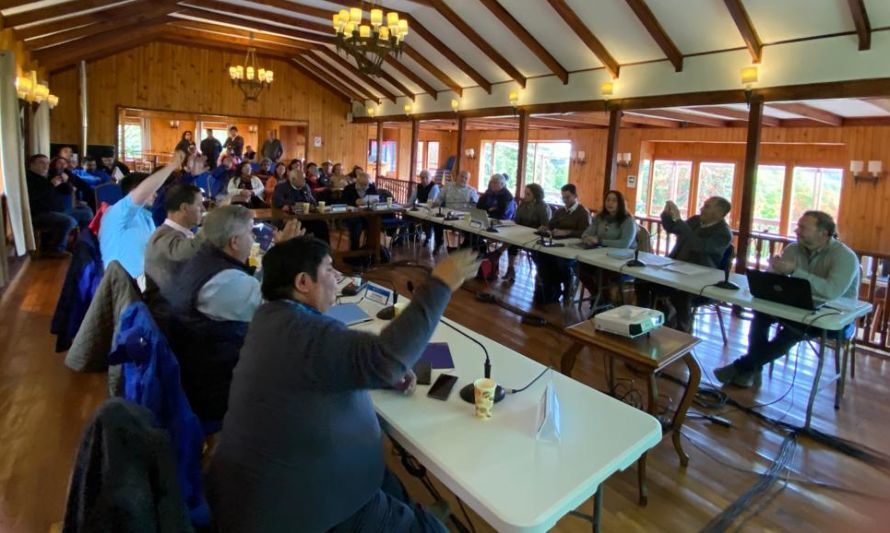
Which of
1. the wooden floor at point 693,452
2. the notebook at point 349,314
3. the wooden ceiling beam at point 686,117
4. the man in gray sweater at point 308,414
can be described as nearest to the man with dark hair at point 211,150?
the wooden floor at point 693,452

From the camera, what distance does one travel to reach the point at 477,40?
7.80m

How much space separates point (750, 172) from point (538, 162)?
9139 millimetres

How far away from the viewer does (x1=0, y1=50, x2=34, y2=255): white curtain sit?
15.8ft

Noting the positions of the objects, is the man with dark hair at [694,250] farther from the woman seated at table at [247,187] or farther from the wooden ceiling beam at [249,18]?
the wooden ceiling beam at [249,18]

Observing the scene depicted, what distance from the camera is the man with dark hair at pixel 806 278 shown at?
3.11 meters

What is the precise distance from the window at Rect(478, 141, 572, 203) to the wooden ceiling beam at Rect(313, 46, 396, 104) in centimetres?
324

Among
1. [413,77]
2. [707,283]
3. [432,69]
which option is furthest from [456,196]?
[707,283]

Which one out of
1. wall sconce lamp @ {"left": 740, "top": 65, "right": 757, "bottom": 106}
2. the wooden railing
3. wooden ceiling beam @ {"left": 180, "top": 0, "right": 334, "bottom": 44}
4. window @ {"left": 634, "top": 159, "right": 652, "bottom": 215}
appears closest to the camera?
the wooden railing

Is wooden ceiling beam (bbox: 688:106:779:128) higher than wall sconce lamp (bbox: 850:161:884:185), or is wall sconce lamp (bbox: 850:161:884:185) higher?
wooden ceiling beam (bbox: 688:106:779:128)

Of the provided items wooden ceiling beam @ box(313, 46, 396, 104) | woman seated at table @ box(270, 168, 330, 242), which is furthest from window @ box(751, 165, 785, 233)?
woman seated at table @ box(270, 168, 330, 242)

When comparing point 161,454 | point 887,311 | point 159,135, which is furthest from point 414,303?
point 159,135

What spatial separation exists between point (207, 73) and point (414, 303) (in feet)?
39.7

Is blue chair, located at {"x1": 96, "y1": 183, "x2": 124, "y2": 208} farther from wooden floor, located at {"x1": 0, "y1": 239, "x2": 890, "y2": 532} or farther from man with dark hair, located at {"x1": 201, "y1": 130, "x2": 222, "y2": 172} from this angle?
wooden floor, located at {"x1": 0, "y1": 239, "x2": 890, "y2": 532}

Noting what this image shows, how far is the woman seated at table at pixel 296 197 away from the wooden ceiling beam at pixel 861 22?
17.2ft
